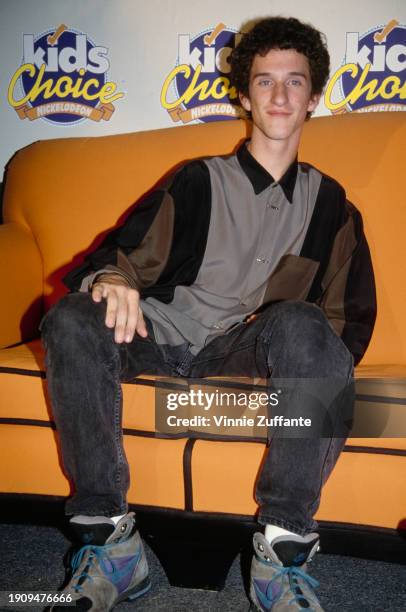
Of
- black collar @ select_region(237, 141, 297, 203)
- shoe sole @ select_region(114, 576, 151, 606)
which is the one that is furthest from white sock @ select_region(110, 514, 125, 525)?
black collar @ select_region(237, 141, 297, 203)

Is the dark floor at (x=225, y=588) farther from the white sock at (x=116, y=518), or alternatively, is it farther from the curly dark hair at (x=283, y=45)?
the curly dark hair at (x=283, y=45)

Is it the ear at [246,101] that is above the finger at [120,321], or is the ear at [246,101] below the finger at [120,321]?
above

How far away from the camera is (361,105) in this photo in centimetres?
214

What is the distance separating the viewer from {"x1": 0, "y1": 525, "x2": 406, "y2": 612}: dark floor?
118cm

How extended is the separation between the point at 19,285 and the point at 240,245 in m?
0.67

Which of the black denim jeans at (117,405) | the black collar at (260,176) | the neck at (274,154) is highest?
the neck at (274,154)

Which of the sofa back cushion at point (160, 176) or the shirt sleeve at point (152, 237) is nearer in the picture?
the shirt sleeve at point (152, 237)

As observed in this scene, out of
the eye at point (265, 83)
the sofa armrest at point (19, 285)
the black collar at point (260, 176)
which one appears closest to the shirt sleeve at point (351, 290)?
the black collar at point (260, 176)

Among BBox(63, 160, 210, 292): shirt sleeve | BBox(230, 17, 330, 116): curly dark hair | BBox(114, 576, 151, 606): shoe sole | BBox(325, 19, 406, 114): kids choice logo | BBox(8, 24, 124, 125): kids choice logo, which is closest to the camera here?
BBox(114, 576, 151, 606): shoe sole

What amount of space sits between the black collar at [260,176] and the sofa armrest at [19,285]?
0.69 meters

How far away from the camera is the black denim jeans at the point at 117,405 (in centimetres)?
101

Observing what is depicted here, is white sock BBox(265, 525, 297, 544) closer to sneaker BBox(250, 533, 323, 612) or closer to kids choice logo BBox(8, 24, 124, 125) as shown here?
sneaker BBox(250, 533, 323, 612)

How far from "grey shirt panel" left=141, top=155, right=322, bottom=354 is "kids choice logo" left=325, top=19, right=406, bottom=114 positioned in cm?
88

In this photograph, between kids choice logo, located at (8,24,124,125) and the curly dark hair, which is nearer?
the curly dark hair
